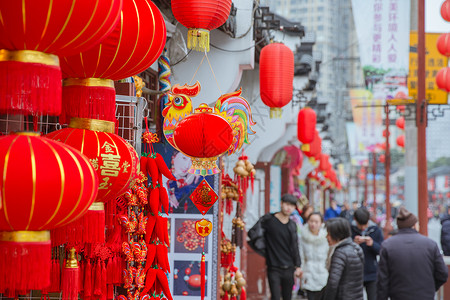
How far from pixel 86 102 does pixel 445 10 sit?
1027 centimetres

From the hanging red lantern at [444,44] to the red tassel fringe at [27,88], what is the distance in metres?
12.1

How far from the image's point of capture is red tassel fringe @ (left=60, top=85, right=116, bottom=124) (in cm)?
412

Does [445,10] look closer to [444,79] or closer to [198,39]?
[444,79]

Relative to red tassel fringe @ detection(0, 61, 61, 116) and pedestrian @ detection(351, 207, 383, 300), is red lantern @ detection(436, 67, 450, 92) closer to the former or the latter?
pedestrian @ detection(351, 207, 383, 300)

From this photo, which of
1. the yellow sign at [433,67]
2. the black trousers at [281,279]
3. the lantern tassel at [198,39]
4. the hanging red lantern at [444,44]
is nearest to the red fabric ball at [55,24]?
the lantern tassel at [198,39]

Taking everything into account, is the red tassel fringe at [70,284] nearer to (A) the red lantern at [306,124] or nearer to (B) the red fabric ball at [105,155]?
(B) the red fabric ball at [105,155]

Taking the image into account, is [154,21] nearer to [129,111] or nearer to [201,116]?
[129,111]

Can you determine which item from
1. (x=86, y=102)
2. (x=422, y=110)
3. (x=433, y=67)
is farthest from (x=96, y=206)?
(x=433, y=67)

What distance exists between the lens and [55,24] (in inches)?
124

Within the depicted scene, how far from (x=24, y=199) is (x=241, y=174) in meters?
6.62

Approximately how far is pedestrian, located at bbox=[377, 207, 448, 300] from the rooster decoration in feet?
7.83

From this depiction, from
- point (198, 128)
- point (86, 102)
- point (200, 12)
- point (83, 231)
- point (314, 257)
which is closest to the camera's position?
point (83, 231)

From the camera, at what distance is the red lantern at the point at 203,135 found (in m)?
6.37

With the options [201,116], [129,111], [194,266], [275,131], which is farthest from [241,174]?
[275,131]
